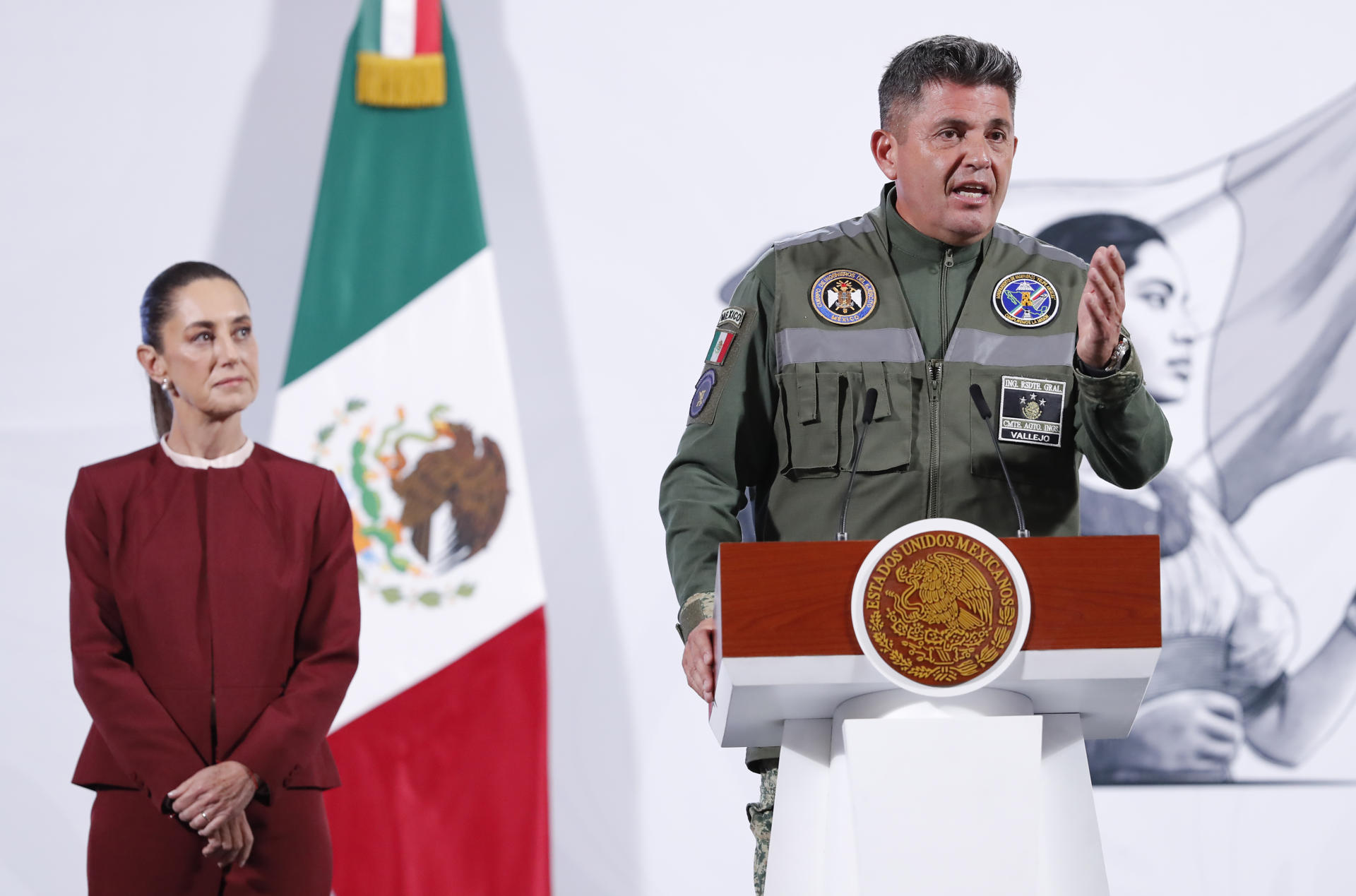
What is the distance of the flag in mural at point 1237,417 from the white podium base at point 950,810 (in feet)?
6.22

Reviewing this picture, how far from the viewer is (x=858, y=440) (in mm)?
1654

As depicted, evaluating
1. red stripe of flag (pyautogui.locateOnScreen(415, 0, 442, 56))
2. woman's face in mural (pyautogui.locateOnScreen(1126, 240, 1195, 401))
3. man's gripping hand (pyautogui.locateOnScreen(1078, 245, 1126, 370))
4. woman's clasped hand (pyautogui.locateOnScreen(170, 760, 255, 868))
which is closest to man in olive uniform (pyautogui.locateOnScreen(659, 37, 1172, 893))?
man's gripping hand (pyautogui.locateOnScreen(1078, 245, 1126, 370))

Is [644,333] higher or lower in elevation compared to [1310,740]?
higher

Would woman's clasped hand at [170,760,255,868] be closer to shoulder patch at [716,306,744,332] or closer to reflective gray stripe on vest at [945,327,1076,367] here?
shoulder patch at [716,306,744,332]

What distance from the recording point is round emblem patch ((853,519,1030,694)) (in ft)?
3.82

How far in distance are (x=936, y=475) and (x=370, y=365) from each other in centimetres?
174

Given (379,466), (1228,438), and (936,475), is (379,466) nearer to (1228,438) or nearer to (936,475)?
(936,475)

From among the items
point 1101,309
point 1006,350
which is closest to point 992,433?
point 1006,350

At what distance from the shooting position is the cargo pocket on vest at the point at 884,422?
1653mm

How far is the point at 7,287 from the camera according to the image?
3008 mm

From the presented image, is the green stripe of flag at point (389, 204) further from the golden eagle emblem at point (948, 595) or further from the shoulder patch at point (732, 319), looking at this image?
the golden eagle emblem at point (948, 595)

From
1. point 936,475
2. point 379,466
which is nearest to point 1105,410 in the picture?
point 936,475

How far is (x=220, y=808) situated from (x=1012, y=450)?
1529 mm

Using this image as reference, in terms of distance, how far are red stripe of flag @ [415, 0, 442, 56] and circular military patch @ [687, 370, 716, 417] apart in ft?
5.56
